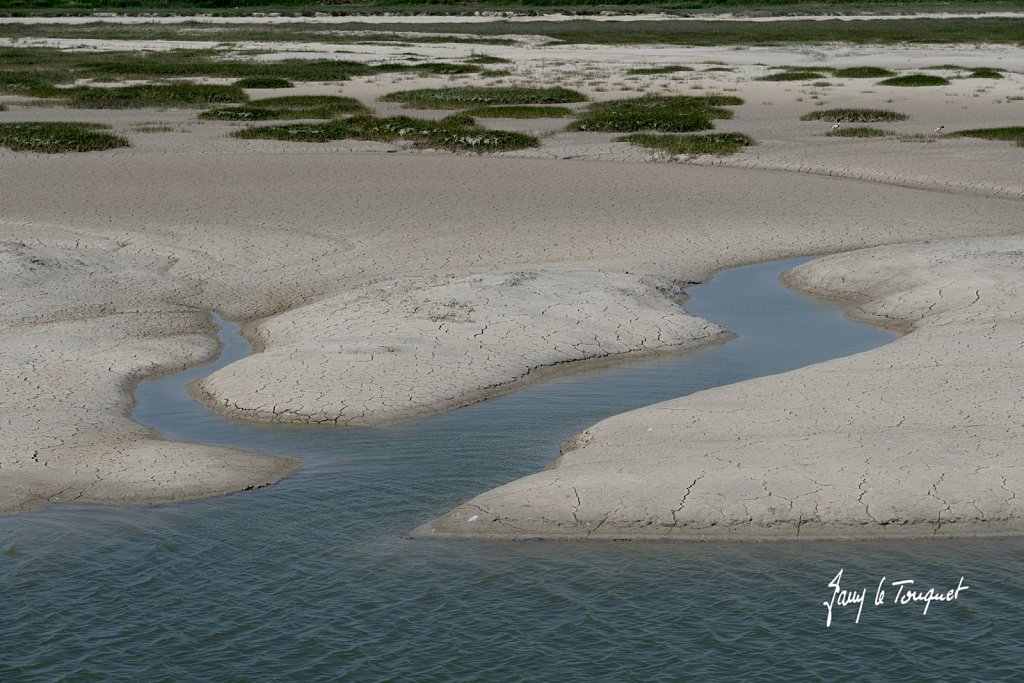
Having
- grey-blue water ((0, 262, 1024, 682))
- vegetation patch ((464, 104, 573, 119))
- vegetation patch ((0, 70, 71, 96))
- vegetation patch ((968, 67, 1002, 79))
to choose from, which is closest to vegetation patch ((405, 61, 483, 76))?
vegetation patch ((0, 70, 71, 96))

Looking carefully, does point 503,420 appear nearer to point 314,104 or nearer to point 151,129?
point 151,129

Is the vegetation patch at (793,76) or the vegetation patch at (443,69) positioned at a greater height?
the vegetation patch at (443,69)

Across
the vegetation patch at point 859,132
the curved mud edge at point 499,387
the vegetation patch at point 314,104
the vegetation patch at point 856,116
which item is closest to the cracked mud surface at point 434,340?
the curved mud edge at point 499,387

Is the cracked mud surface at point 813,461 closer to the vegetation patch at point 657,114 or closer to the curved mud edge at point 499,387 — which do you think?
the curved mud edge at point 499,387

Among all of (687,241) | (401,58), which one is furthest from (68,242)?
(401,58)

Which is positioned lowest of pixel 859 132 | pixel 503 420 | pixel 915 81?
pixel 503 420

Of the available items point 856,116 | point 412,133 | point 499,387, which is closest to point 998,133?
point 856,116
